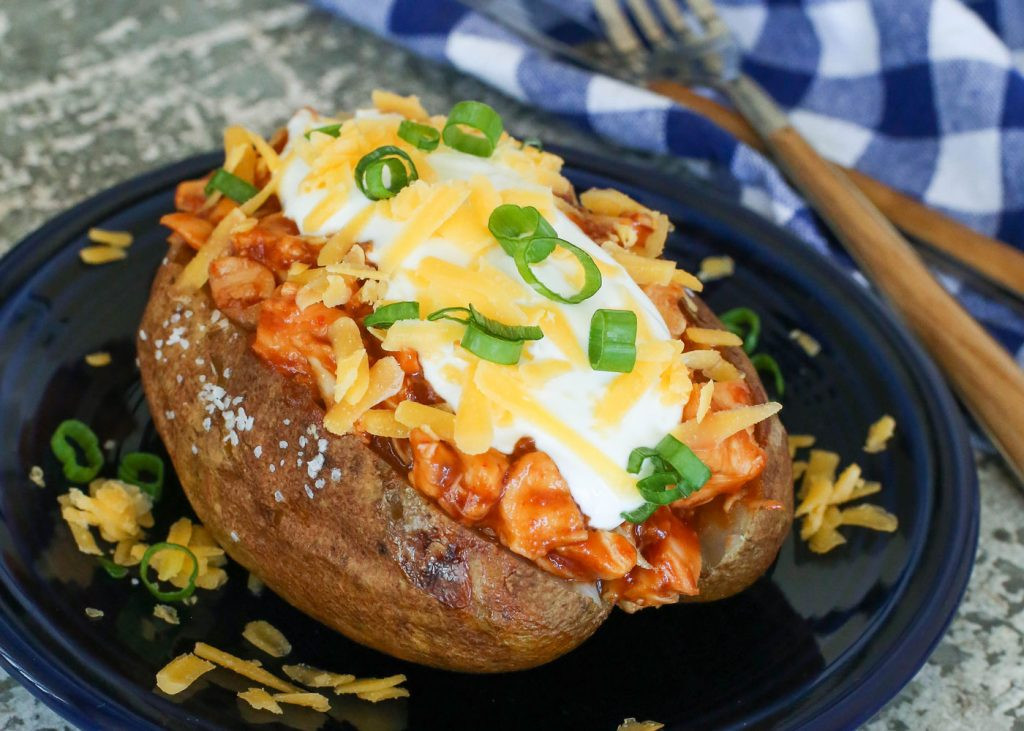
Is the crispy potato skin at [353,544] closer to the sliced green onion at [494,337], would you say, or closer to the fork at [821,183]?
the sliced green onion at [494,337]

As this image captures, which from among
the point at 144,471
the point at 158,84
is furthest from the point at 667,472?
the point at 158,84

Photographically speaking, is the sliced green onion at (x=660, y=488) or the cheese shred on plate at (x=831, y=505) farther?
the cheese shred on plate at (x=831, y=505)

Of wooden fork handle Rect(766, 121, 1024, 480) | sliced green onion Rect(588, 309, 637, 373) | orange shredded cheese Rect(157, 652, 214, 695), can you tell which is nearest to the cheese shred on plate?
wooden fork handle Rect(766, 121, 1024, 480)

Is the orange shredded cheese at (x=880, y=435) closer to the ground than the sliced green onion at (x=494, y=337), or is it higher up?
closer to the ground

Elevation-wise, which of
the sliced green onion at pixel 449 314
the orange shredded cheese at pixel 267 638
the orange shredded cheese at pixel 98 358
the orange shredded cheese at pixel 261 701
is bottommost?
the orange shredded cheese at pixel 267 638

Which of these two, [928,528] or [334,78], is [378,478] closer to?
[928,528]

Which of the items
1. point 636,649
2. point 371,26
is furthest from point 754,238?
point 371,26

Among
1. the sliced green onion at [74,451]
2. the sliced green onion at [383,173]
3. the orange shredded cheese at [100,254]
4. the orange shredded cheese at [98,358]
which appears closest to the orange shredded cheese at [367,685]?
the sliced green onion at [74,451]
